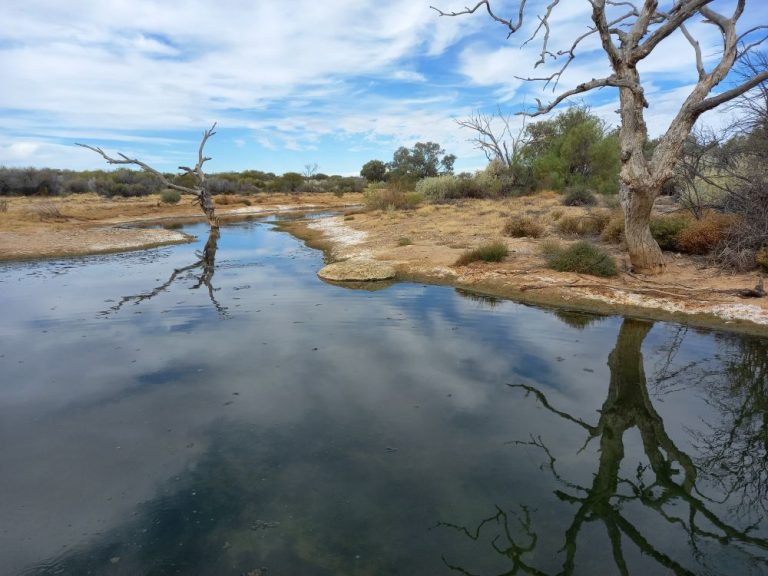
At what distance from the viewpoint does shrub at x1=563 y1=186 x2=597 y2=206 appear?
2369 cm

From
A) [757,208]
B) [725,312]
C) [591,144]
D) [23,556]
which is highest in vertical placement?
[591,144]

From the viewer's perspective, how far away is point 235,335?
321 inches

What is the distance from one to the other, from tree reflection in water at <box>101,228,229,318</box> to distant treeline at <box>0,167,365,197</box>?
31.4 metres

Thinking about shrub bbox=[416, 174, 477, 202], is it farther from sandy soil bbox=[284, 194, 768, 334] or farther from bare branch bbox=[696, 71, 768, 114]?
bare branch bbox=[696, 71, 768, 114]

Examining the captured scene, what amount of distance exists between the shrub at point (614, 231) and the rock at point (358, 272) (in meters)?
6.61

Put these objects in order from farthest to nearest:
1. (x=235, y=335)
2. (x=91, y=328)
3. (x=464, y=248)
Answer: (x=464, y=248)
(x=91, y=328)
(x=235, y=335)

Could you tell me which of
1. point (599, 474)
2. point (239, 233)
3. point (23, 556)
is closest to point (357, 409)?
point (599, 474)

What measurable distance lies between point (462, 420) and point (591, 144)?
28557 mm

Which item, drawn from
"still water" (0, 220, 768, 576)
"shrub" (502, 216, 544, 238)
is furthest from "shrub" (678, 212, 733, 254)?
"shrub" (502, 216, 544, 238)

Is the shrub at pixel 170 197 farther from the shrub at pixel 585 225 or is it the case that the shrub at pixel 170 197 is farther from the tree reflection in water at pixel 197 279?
the shrub at pixel 585 225

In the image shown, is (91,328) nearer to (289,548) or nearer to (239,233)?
(289,548)

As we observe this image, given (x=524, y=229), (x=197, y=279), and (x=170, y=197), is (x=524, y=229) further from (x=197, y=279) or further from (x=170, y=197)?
(x=170, y=197)

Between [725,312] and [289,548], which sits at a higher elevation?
[725,312]

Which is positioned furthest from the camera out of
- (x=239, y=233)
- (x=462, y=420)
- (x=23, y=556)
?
(x=239, y=233)
